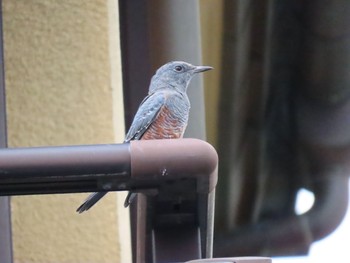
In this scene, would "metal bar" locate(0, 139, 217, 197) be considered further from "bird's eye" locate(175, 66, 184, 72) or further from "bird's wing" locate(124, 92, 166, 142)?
"bird's eye" locate(175, 66, 184, 72)

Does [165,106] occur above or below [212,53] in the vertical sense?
below

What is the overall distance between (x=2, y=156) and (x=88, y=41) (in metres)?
2.41

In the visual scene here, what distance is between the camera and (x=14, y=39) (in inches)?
158

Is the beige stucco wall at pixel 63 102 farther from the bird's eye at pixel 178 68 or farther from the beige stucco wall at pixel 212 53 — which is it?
the beige stucco wall at pixel 212 53

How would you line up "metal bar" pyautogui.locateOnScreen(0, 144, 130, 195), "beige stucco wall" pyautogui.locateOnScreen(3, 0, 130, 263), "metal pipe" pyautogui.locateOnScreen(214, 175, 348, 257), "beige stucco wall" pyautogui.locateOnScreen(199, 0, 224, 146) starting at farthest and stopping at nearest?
1. "metal pipe" pyautogui.locateOnScreen(214, 175, 348, 257)
2. "beige stucco wall" pyautogui.locateOnScreen(199, 0, 224, 146)
3. "beige stucco wall" pyautogui.locateOnScreen(3, 0, 130, 263)
4. "metal bar" pyautogui.locateOnScreen(0, 144, 130, 195)

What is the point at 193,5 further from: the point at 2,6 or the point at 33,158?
the point at 33,158

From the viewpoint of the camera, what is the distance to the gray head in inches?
154

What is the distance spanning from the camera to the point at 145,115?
11.7 feet

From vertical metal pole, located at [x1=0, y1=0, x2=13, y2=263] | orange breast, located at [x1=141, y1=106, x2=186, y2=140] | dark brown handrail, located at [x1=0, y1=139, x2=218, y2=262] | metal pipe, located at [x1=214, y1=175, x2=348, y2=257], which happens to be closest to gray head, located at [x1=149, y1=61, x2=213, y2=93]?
orange breast, located at [x1=141, y1=106, x2=186, y2=140]

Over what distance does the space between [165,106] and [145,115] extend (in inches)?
6.6

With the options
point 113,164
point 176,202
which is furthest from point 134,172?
point 176,202

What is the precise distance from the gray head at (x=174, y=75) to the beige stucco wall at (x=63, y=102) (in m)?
0.16

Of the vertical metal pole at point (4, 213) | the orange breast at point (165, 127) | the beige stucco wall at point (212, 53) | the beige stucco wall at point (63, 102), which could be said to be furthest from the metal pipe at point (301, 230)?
the vertical metal pole at point (4, 213)

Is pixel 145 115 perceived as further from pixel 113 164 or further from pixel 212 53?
pixel 113 164
